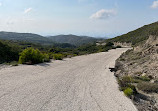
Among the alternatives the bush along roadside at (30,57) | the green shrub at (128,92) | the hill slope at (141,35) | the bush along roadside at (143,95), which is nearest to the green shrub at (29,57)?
the bush along roadside at (30,57)

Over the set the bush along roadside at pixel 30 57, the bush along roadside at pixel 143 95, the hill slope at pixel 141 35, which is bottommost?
the bush along roadside at pixel 143 95

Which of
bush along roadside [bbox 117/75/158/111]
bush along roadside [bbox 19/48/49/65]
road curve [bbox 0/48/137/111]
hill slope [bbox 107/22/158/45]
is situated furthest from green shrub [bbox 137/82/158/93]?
hill slope [bbox 107/22/158/45]

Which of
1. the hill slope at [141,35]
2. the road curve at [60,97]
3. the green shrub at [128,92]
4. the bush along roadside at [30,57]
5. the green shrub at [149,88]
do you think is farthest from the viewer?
the hill slope at [141,35]

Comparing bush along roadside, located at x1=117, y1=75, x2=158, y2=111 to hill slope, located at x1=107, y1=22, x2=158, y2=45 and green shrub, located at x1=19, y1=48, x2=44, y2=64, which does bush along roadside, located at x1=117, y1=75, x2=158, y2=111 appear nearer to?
green shrub, located at x1=19, y1=48, x2=44, y2=64

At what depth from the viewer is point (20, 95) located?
6156mm

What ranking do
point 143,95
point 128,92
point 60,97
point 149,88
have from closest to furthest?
point 60,97 < point 128,92 < point 143,95 < point 149,88

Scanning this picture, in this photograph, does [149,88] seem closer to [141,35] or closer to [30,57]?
[30,57]

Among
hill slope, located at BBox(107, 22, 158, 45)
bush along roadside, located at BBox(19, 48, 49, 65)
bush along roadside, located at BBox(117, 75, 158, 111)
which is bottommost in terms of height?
bush along roadside, located at BBox(117, 75, 158, 111)

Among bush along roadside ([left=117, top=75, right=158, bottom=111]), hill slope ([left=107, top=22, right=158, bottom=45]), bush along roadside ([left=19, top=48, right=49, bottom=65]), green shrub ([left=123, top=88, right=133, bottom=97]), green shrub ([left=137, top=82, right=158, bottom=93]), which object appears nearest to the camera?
bush along roadside ([left=117, top=75, right=158, bottom=111])

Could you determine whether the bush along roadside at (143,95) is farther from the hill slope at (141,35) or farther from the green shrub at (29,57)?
the hill slope at (141,35)

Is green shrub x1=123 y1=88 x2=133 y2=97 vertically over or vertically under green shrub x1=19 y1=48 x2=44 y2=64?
under

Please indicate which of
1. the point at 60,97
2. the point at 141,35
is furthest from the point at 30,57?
the point at 141,35

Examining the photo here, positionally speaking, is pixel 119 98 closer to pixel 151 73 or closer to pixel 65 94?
pixel 65 94

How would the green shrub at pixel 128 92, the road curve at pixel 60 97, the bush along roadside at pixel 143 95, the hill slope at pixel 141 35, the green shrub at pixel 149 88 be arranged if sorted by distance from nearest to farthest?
the road curve at pixel 60 97
the bush along roadside at pixel 143 95
the green shrub at pixel 128 92
the green shrub at pixel 149 88
the hill slope at pixel 141 35
